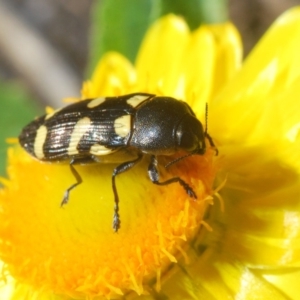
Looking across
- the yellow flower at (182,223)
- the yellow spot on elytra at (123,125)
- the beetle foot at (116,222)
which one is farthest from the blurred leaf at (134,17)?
the beetle foot at (116,222)

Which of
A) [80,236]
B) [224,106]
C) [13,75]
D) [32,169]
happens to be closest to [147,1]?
[224,106]

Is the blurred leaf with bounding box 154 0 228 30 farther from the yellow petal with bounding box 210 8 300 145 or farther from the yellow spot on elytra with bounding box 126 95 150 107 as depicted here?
the yellow spot on elytra with bounding box 126 95 150 107

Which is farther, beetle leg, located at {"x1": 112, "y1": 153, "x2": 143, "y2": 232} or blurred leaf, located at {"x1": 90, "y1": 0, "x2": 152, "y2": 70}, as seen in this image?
blurred leaf, located at {"x1": 90, "y1": 0, "x2": 152, "y2": 70}

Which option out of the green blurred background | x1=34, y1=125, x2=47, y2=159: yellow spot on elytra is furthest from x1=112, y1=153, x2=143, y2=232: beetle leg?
the green blurred background

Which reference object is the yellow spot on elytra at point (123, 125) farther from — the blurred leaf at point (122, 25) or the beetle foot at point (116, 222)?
the blurred leaf at point (122, 25)

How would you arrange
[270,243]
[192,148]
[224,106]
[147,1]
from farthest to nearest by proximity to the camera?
1. [147,1]
2. [224,106]
3. [270,243]
4. [192,148]

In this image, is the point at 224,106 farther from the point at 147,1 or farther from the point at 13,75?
the point at 13,75
